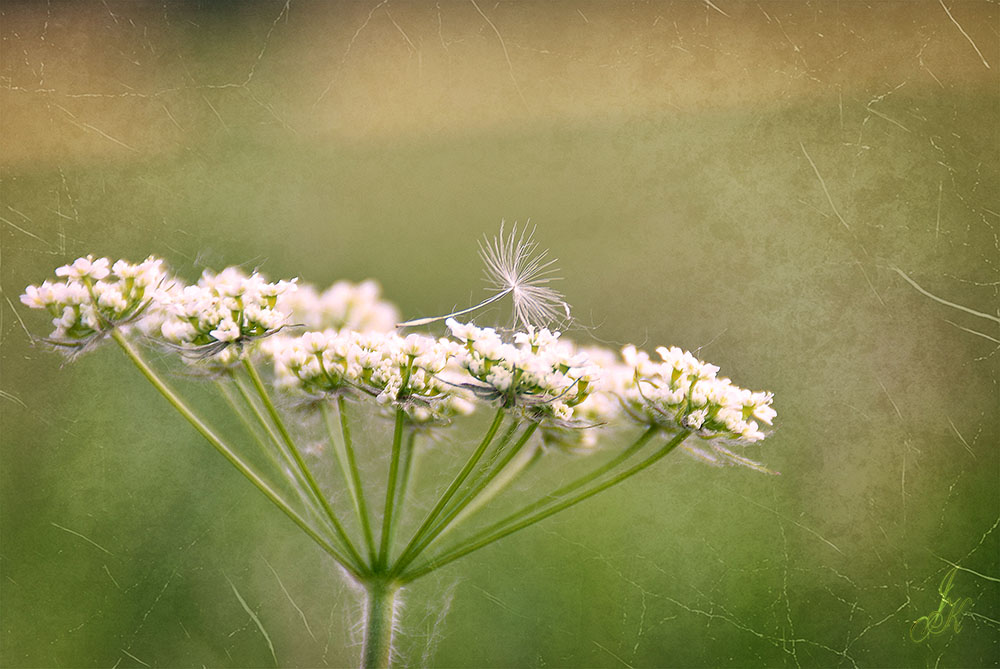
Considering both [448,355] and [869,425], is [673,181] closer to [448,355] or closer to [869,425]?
[869,425]

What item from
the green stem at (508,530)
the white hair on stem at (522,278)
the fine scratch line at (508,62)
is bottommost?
the green stem at (508,530)

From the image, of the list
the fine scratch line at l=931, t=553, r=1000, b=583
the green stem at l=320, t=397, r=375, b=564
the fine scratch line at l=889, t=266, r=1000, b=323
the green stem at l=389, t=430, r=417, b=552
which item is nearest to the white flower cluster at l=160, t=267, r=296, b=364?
the green stem at l=320, t=397, r=375, b=564

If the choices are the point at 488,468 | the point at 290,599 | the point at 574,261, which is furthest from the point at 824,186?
the point at 290,599

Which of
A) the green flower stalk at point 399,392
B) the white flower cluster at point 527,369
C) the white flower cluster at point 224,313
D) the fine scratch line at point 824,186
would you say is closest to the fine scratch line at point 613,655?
the green flower stalk at point 399,392

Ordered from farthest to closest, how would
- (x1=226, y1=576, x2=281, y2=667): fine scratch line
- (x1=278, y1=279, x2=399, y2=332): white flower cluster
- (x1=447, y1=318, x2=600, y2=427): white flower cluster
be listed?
1. (x1=226, y1=576, x2=281, y2=667): fine scratch line
2. (x1=278, y1=279, x2=399, y2=332): white flower cluster
3. (x1=447, y1=318, x2=600, y2=427): white flower cluster

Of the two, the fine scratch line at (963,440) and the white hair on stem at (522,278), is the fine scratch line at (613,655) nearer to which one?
the white hair on stem at (522,278)

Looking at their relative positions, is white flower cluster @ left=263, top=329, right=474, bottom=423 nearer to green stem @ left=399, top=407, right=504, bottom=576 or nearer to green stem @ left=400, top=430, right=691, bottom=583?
green stem @ left=399, top=407, right=504, bottom=576

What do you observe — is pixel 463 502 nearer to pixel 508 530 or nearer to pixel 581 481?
pixel 508 530

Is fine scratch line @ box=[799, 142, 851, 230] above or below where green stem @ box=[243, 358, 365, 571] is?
above
